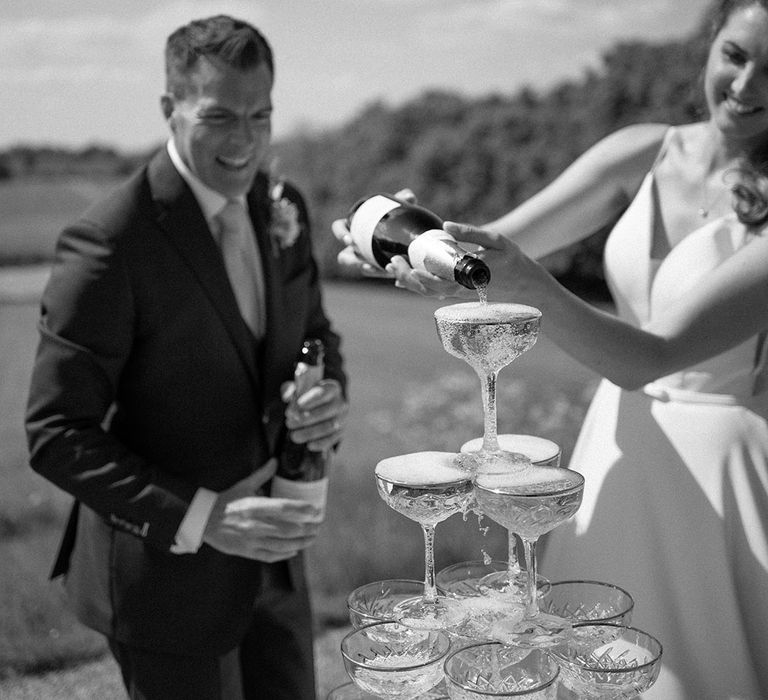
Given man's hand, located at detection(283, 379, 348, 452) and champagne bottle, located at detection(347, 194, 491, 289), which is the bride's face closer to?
champagne bottle, located at detection(347, 194, 491, 289)

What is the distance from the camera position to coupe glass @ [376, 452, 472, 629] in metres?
1.38

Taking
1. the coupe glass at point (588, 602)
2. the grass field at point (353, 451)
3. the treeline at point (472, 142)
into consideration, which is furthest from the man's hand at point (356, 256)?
the treeline at point (472, 142)

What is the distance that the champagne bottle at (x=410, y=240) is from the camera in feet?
4.88

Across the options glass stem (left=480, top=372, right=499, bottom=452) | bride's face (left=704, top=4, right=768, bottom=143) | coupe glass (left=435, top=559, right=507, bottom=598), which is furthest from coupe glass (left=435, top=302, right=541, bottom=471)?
bride's face (left=704, top=4, right=768, bottom=143)

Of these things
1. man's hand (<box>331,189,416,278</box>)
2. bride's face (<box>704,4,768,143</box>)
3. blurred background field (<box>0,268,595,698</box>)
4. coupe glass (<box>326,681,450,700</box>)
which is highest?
bride's face (<box>704,4,768,143</box>)

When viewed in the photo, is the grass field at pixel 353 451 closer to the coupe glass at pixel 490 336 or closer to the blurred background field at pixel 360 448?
the blurred background field at pixel 360 448

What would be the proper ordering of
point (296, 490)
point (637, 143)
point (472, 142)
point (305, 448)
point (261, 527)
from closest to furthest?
point (261, 527)
point (637, 143)
point (296, 490)
point (305, 448)
point (472, 142)

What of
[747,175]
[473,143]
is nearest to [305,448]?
[747,175]

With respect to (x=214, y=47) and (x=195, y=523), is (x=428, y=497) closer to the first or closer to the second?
(x=195, y=523)

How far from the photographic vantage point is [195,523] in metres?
2.38

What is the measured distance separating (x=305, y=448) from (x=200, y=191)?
789 mm

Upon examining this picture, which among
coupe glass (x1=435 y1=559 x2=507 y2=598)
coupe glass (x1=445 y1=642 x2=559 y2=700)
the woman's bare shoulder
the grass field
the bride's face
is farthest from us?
the grass field

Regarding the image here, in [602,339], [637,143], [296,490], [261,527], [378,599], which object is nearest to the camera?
[378,599]

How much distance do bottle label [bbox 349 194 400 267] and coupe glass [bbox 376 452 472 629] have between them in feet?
1.75
